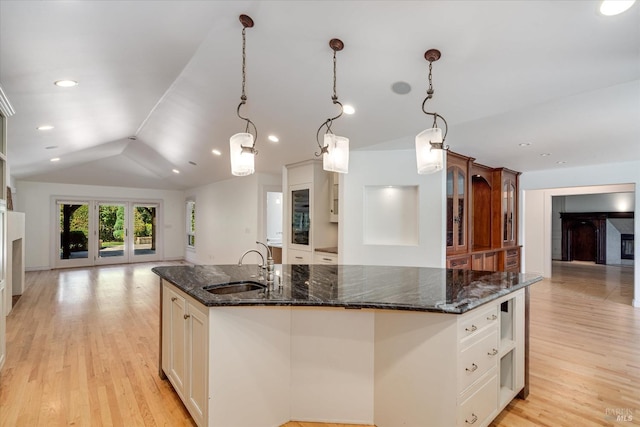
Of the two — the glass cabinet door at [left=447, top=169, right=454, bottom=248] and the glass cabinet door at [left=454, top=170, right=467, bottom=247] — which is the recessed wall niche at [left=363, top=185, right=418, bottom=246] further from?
the glass cabinet door at [left=454, top=170, right=467, bottom=247]

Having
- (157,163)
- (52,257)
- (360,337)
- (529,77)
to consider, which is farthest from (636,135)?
(52,257)

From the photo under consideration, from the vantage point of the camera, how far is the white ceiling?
2.07 meters

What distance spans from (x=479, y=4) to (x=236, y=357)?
2505 millimetres

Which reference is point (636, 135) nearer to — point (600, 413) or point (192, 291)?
point (600, 413)

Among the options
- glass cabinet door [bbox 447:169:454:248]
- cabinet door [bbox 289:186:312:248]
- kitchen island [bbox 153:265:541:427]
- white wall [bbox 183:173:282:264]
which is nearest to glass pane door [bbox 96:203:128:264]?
white wall [bbox 183:173:282:264]

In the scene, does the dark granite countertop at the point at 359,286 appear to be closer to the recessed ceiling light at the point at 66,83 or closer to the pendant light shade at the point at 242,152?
the pendant light shade at the point at 242,152

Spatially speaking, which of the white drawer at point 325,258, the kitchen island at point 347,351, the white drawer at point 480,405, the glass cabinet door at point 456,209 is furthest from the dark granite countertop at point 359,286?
the glass cabinet door at point 456,209

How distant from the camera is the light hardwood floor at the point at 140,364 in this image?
7.20 feet

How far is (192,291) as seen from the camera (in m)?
1.94

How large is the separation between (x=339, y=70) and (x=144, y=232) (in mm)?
8926

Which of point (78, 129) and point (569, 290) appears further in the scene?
point (569, 290)

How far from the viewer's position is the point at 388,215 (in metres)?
4.67

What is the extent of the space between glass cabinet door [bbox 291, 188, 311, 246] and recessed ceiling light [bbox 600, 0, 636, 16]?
3995 millimetres

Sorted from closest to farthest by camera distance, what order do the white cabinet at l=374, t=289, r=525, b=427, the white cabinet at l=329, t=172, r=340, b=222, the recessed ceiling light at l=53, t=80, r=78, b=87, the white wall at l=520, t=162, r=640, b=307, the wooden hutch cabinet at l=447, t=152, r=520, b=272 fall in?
the white cabinet at l=374, t=289, r=525, b=427 < the recessed ceiling light at l=53, t=80, r=78, b=87 < the wooden hutch cabinet at l=447, t=152, r=520, b=272 < the white wall at l=520, t=162, r=640, b=307 < the white cabinet at l=329, t=172, r=340, b=222
